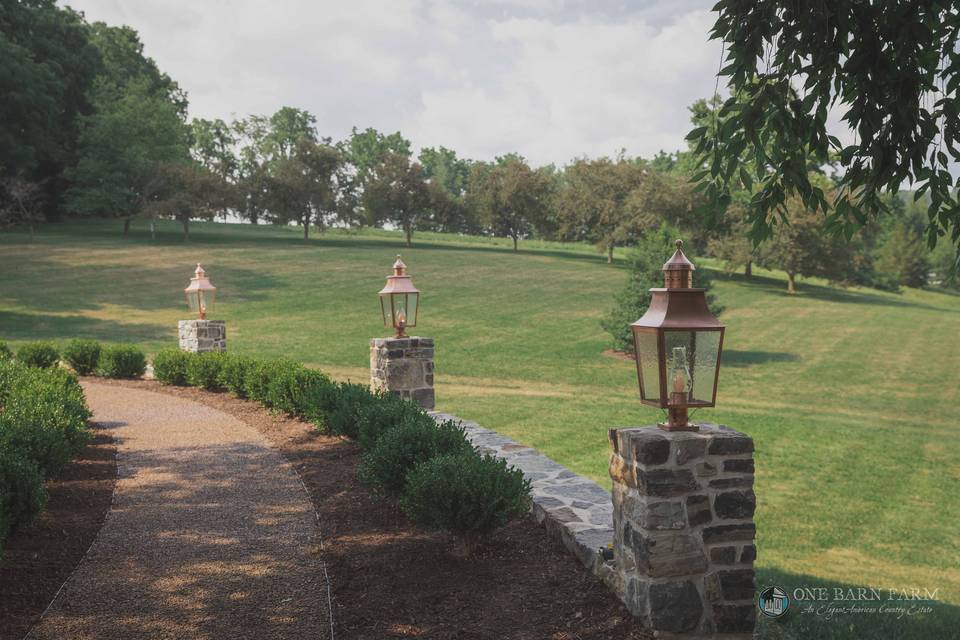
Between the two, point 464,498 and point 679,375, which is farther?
point 464,498

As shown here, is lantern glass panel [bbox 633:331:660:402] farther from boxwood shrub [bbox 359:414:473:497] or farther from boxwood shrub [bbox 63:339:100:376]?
boxwood shrub [bbox 63:339:100:376]

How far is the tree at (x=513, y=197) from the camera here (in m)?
52.6

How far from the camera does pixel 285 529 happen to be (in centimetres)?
543

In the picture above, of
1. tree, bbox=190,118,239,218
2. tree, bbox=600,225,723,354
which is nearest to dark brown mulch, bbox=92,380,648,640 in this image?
tree, bbox=600,225,723,354

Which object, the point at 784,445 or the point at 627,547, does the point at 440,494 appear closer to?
the point at 627,547

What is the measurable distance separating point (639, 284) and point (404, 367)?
1266 cm

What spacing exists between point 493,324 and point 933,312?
2360 cm

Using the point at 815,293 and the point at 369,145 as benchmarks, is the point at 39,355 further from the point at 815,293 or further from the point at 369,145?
the point at 369,145

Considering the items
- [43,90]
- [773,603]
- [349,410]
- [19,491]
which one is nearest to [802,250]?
[349,410]

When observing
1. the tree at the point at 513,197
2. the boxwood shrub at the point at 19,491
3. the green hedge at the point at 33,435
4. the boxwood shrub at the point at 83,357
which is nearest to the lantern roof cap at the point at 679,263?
the green hedge at the point at 33,435

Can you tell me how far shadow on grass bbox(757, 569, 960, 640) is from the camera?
4141mm

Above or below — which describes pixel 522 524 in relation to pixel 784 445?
above

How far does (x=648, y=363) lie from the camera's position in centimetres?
400

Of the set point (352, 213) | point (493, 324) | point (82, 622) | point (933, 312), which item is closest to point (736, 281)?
point (933, 312)
